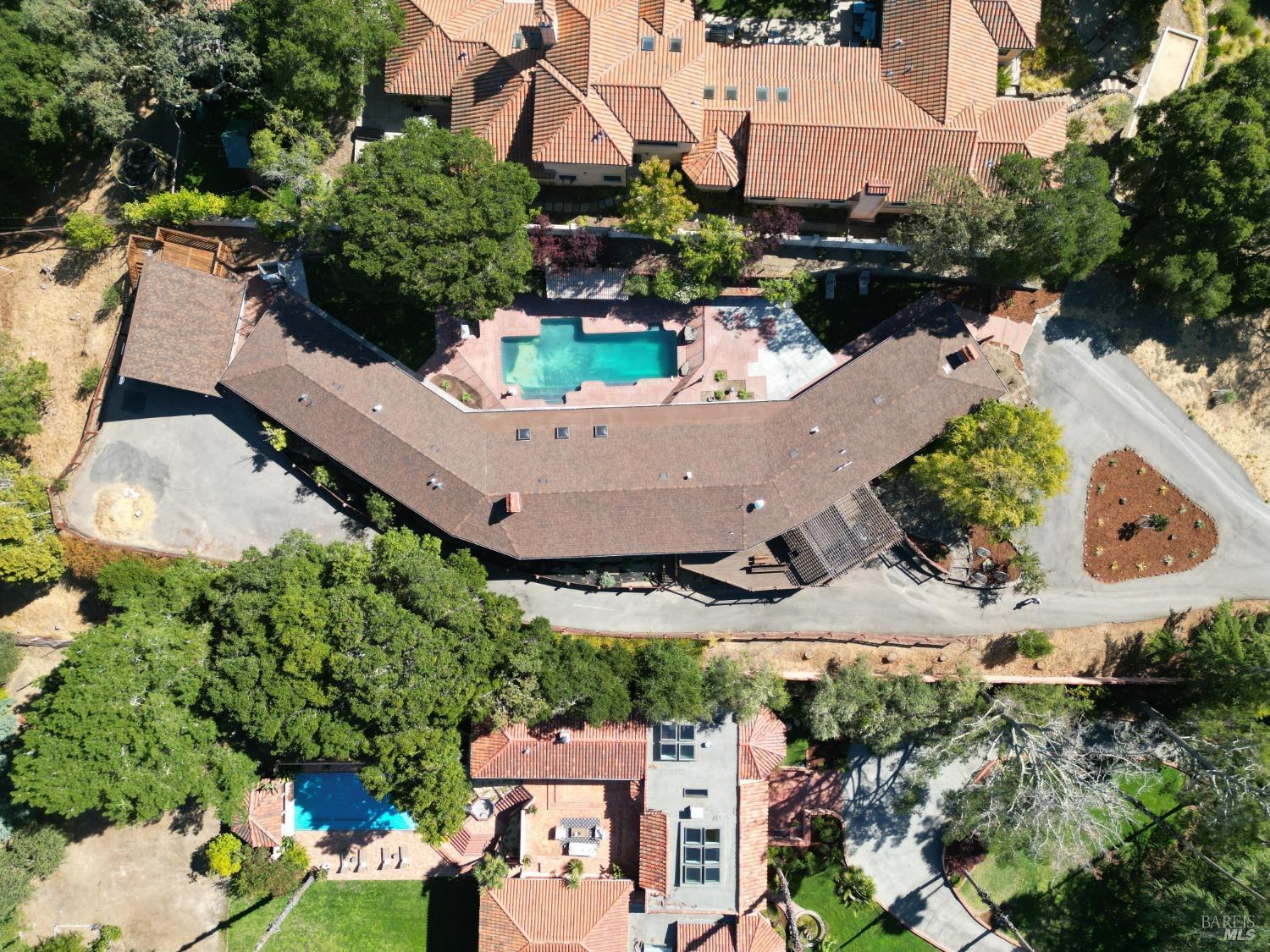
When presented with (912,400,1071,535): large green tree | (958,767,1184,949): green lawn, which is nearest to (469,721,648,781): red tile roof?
(912,400,1071,535): large green tree

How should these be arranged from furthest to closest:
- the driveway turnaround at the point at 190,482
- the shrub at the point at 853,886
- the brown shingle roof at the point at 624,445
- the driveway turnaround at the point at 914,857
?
the driveway turnaround at the point at 190,482, the driveway turnaround at the point at 914,857, the shrub at the point at 853,886, the brown shingle roof at the point at 624,445

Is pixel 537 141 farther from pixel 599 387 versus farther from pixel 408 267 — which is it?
pixel 599 387

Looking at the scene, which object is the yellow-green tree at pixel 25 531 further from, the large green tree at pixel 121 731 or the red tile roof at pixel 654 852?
the red tile roof at pixel 654 852

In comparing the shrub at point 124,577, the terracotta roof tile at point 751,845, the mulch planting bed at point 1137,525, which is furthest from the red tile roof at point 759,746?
the shrub at point 124,577

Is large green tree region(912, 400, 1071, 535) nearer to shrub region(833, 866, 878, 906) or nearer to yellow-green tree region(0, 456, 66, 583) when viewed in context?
shrub region(833, 866, 878, 906)

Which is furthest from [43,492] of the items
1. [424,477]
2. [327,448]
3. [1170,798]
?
[1170,798]

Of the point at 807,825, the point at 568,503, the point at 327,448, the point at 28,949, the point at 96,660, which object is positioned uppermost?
the point at 327,448
